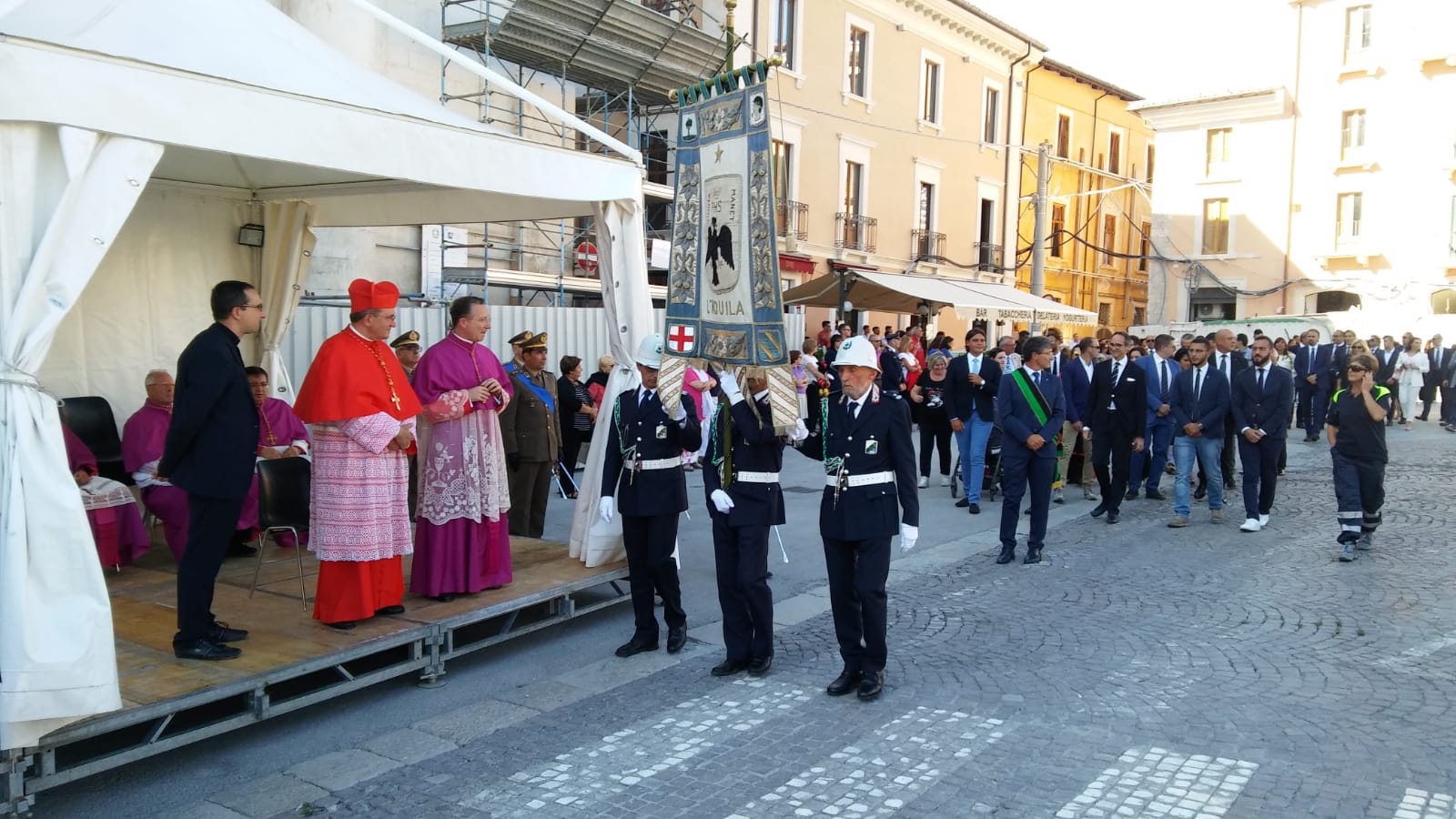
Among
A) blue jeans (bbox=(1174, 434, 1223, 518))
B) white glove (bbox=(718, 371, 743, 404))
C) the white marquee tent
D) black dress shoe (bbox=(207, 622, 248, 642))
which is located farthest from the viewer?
blue jeans (bbox=(1174, 434, 1223, 518))

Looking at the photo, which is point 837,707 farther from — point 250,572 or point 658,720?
point 250,572

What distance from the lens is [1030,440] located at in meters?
8.87

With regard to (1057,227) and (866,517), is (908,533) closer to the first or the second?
(866,517)

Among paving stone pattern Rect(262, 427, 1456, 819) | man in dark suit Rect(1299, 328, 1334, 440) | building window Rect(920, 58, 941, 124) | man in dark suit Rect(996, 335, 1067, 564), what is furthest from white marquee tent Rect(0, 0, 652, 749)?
building window Rect(920, 58, 941, 124)

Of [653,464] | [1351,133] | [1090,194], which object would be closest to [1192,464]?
[653,464]

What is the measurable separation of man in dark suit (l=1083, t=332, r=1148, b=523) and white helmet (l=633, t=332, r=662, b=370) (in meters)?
6.45

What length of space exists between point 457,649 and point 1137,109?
36.8m

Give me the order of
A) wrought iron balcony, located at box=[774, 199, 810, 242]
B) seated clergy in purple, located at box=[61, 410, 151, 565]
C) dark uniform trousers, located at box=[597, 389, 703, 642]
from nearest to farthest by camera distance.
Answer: dark uniform trousers, located at box=[597, 389, 703, 642]
seated clergy in purple, located at box=[61, 410, 151, 565]
wrought iron balcony, located at box=[774, 199, 810, 242]

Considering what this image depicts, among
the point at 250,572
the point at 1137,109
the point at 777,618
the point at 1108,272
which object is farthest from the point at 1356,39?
the point at 250,572

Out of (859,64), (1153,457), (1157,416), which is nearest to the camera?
(1157,416)

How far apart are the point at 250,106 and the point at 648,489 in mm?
2857

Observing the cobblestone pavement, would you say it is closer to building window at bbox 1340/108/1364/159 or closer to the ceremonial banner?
the ceremonial banner

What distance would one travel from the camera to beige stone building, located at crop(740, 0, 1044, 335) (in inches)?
961

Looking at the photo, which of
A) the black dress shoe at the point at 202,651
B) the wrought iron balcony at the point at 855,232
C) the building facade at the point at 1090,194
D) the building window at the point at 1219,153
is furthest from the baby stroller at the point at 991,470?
the building window at the point at 1219,153
